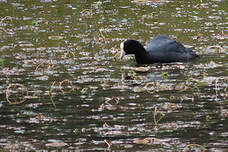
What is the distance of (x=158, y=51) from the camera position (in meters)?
19.2

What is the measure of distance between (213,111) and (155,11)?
1143 centimetres

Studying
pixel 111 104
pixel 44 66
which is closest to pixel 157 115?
pixel 111 104

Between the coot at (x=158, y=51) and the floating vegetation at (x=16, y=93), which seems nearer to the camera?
the floating vegetation at (x=16, y=93)

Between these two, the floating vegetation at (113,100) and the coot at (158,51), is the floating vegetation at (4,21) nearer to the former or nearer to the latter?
the coot at (158,51)

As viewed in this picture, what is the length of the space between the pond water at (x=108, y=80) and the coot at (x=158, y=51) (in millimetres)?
338

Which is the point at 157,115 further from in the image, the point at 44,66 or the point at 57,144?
the point at 44,66

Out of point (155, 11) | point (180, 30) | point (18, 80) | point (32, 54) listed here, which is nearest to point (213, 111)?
point (18, 80)

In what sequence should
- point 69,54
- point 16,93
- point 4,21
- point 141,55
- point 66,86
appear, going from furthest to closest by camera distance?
point 4,21 → point 69,54 → point 141,55 → point 66,86 → point 16,93

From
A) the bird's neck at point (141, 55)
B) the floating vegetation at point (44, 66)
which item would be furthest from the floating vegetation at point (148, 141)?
the bird's neck at point (141, 55)

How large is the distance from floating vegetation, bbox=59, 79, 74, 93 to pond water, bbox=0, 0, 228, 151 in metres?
0.02

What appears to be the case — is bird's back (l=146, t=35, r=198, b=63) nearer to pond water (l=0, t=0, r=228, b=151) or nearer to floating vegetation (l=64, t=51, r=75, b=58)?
pond water (l=0, t=0, r=228, b=151)

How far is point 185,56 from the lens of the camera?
18766 mm

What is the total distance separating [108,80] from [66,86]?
3.35ft

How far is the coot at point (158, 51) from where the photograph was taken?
61.3 feet
